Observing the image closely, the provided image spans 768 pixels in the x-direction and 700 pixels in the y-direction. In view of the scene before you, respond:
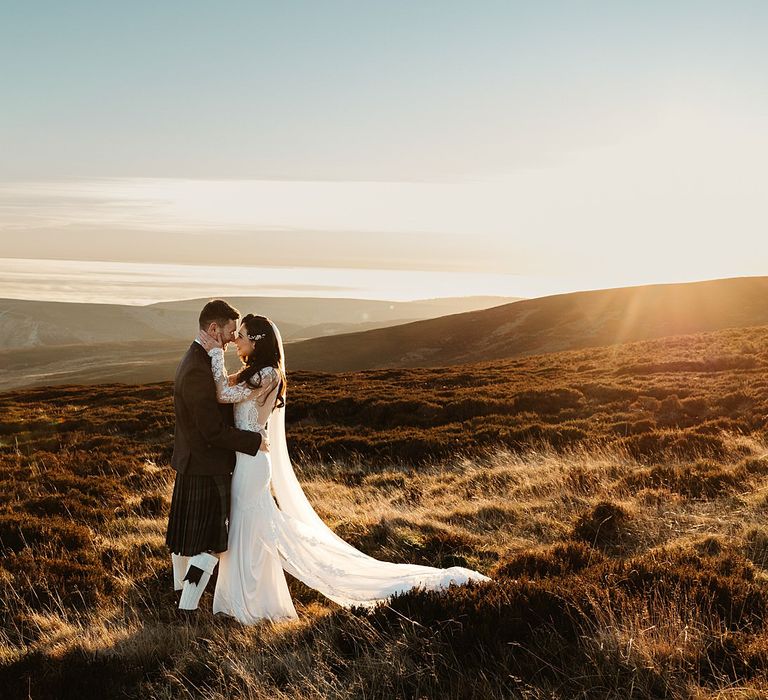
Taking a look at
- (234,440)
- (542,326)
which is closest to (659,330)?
(542,326)

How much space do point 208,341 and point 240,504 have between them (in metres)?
1.59

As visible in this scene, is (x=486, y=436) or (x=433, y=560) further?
(x=486, y=436)

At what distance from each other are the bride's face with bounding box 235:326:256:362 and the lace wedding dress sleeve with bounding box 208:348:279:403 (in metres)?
0.23

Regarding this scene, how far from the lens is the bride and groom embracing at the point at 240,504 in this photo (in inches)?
254

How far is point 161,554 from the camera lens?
874 cm

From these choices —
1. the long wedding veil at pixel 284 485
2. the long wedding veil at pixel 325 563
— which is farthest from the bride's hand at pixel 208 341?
the long wedding veil at pixel 284 485

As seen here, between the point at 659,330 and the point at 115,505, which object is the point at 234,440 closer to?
the point at 115,505

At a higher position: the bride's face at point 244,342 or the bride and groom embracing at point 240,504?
the bride's face at point 244,342

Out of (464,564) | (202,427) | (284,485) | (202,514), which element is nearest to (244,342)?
(202,427)

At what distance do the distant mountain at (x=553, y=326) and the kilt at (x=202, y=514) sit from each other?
55521mm

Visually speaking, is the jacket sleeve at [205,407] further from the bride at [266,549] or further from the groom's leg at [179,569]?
the groom's leg at [179,569]

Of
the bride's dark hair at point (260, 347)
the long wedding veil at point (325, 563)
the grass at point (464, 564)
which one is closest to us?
the grass at point (464, 564)

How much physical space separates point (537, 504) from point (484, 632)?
5.33 m

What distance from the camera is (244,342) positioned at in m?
6.73
